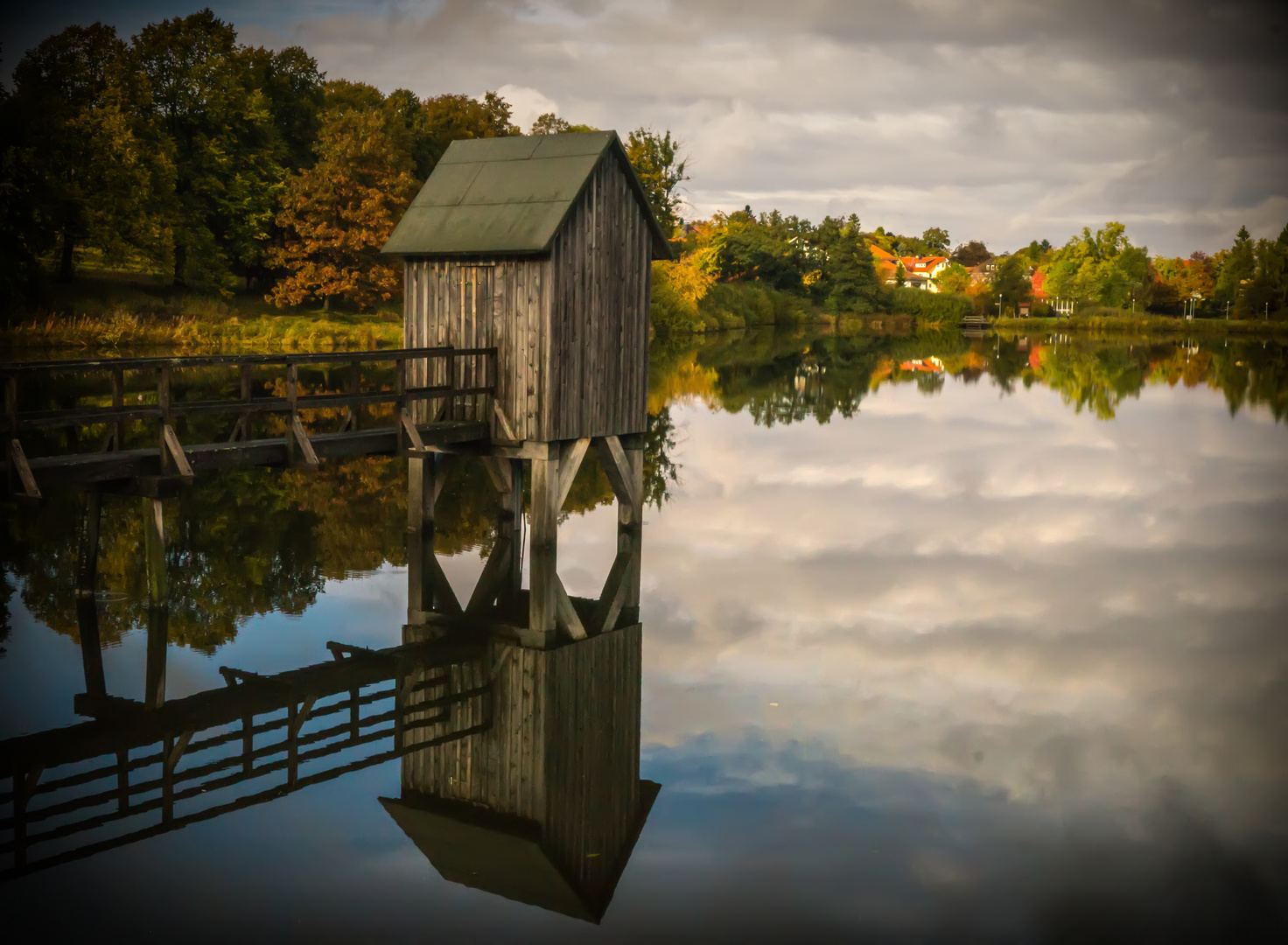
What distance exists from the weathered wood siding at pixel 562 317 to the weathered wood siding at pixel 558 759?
4696 mm

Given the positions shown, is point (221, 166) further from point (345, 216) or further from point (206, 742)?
point (206, 742)

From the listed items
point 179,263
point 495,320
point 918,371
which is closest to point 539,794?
point 495,320

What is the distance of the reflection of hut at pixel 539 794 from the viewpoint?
8.33 metres

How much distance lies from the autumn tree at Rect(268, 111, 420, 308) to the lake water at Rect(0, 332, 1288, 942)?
30.9 metres

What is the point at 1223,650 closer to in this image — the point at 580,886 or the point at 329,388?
the point at 580,886

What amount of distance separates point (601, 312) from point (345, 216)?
40.2m

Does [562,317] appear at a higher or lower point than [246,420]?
higher

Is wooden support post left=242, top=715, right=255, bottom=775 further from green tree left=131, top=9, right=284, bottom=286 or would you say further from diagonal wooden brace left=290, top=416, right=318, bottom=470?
green tree left=131, top=9, right=284, bottom=286

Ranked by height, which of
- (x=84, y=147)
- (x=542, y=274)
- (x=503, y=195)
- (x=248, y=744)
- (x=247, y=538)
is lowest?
(x=248, y=744)

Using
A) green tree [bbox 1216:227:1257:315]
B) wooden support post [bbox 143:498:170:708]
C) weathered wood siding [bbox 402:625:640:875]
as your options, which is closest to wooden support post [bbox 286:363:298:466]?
wooden support post [bbox 143:498:170:708]

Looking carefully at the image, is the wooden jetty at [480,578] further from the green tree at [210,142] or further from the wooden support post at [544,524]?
the green tree at [210,142]

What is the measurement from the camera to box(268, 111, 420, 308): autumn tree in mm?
54281

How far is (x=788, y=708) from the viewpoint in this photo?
11.5 metres

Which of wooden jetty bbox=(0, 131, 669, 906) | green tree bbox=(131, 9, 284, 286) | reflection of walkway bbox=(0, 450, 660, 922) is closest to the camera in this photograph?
reflection of walkway bbox=(0, 450, 660, 922)
